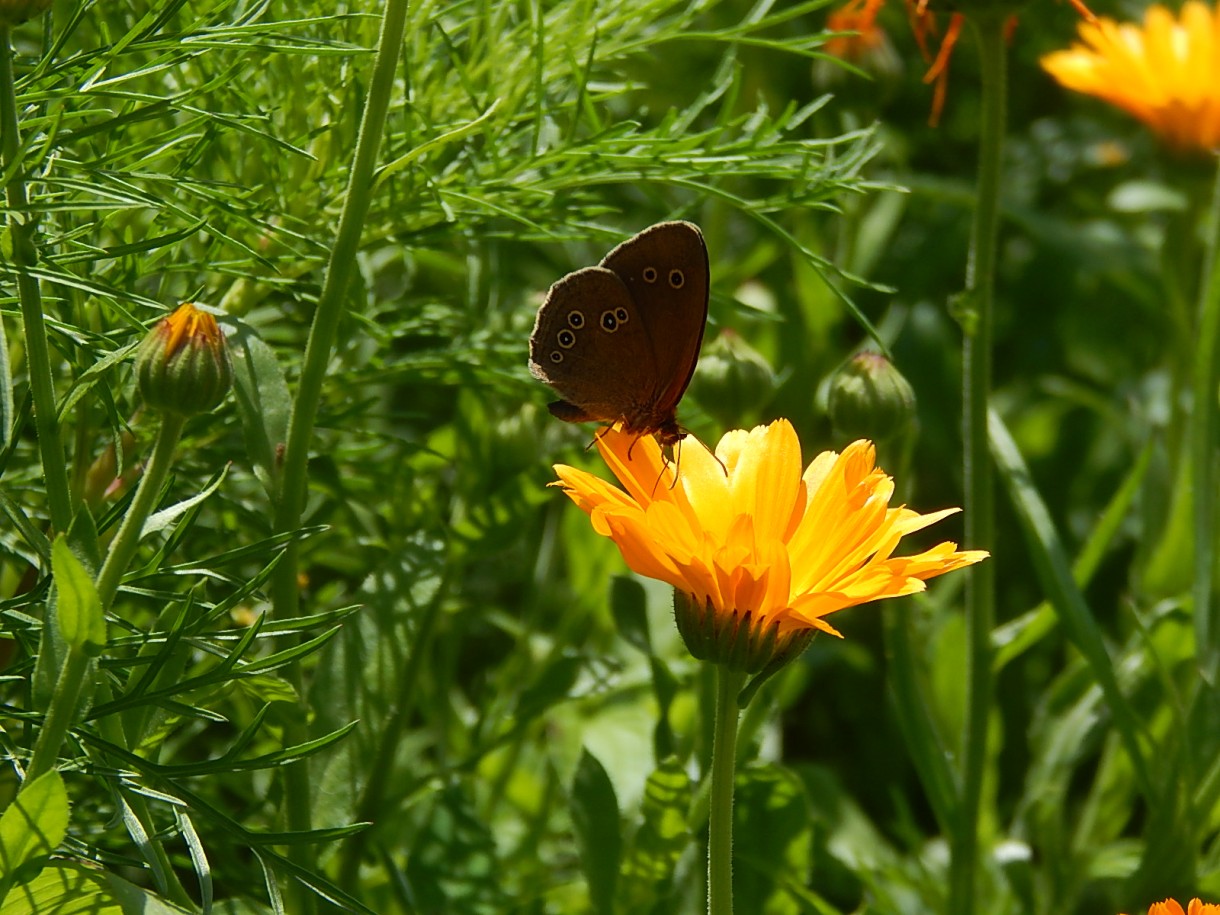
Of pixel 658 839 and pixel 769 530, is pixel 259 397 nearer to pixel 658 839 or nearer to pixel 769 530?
pixel 769 530

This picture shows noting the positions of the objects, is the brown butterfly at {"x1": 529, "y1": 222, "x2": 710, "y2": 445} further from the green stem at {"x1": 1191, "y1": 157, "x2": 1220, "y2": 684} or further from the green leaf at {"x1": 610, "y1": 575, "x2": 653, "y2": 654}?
the green stem at {"x1": 1191, "y1": 157, "x2": 1220, "y2": 684}

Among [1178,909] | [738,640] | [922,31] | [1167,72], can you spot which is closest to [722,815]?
[738,640]

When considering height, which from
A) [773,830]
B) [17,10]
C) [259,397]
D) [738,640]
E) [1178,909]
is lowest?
[773,830]

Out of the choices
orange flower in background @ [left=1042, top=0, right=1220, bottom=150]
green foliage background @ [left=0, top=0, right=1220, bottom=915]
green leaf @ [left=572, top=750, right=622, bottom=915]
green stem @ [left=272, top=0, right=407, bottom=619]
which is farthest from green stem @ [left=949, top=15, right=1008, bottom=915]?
orange flower in background @ [left=1042, top=0, right=1220, bottom=150]

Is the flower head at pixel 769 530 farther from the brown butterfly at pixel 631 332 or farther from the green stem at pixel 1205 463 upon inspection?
the green stem at pixel 1205 463

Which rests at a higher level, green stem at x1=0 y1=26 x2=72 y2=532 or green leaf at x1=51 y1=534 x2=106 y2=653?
green stem at x1=0 y1=26 x2=72 y2=532

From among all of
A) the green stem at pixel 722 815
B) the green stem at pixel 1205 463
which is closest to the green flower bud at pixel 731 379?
the green stem at pixel 1205 463

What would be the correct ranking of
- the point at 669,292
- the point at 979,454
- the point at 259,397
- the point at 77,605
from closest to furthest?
the point at 77,605 < the point at 259,397 < the point at 669,292 < the point at 979,454

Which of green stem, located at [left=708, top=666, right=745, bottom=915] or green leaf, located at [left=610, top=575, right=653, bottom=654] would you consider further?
green leaf, located at [left=610, top=575, right=653, bottom=654]
